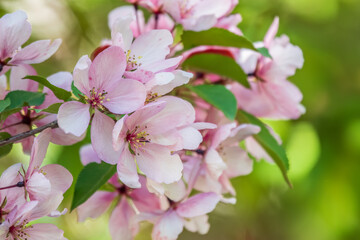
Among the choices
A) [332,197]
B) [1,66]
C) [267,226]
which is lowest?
[267,226]

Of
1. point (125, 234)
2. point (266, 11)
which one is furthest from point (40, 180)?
point (266, 11)

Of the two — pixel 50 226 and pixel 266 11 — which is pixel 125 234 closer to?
pixel 50 226

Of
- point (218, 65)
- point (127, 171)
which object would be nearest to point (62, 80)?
point (127, 171)

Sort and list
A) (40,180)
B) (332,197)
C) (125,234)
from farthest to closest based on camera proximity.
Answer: (332,197) → (125,234) → (40,180)

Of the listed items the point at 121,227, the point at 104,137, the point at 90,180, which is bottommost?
the point at 121,227

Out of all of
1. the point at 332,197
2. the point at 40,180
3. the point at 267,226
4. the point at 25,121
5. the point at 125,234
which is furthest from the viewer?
the point at 267,226

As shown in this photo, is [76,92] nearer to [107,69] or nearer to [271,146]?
[107,69]

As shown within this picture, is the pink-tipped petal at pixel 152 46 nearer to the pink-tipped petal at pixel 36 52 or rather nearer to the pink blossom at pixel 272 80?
the pink-tipped petal at pixel 36 52
